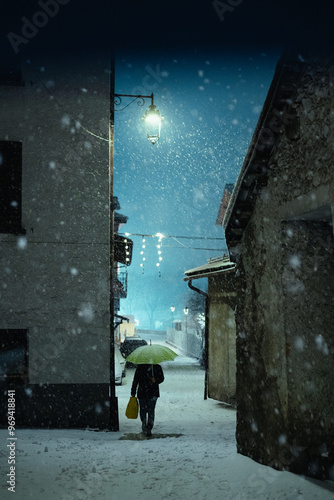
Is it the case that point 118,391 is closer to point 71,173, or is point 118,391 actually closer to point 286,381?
point 71,173

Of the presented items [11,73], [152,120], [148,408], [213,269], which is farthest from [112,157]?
[148,408]

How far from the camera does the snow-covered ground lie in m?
3.89

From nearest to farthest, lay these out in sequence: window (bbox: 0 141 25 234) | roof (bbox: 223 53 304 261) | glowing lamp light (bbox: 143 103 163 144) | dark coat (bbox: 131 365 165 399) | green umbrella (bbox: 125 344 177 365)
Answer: roof (bbox: 223 53 304 261), green umbrella (bbox: 125 344 177 365), dark coat (bbox: 131 365 165 399), window (bbox: 0 141 25 234), glowing lamp light (bbox: 143 103 163 144)

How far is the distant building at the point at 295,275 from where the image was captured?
4.10 m

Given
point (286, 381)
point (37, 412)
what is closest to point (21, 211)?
point (37, 412)

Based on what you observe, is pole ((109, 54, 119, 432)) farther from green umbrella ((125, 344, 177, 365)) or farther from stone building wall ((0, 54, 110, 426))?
green umbrella ((125, 344, 177, 365))

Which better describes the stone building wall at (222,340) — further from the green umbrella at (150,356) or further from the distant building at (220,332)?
the green umbrella at (150,356)

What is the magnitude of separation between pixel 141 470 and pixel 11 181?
628 centimetres

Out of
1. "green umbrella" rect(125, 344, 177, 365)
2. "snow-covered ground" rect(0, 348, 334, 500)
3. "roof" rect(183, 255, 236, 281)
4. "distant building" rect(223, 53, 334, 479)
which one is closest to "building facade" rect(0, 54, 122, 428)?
"snow-covered ground" rect(0, 348, 334, 500)

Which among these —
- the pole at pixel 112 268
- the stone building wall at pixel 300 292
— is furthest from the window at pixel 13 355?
the stone building wall at pixel 300 292

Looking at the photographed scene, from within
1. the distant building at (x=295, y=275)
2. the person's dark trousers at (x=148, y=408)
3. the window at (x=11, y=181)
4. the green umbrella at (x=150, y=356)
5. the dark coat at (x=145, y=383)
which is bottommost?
the person's dark trousers at (x=148, y=408)

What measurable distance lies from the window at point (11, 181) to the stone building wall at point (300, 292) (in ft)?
18.5

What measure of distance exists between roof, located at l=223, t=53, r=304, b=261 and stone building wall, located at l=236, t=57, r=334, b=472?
13 centimetres

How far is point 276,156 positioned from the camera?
487 centimetres
